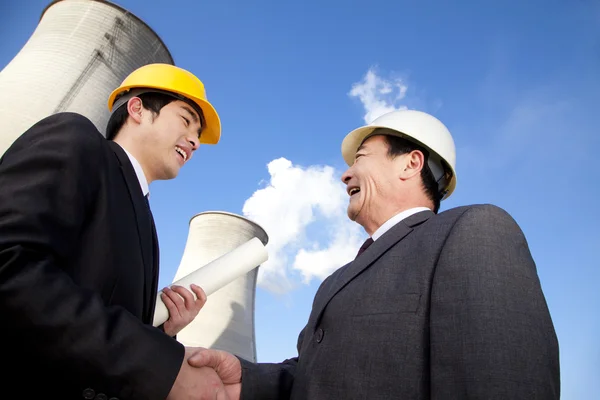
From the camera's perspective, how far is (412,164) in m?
2.44

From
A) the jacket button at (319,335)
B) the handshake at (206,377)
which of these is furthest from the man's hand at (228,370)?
the jacket button at (319,335)

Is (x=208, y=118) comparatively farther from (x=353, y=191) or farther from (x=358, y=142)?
(x=353, y=191)

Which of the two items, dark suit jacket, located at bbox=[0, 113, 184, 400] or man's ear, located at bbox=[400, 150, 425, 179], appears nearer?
dark suit jacket, located at bbox=[0, 113, 184, 400]

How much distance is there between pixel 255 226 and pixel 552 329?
9098 millimetres

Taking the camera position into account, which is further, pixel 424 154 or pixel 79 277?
pixel 424 154

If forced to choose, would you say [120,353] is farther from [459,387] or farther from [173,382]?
[459,387]

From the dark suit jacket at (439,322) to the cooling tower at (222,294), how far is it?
745 centimetres

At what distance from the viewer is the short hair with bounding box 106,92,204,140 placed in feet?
7.86

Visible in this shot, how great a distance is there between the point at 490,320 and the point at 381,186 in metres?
1.15

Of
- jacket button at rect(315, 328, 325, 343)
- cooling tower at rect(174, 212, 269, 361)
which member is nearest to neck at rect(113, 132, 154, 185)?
jacket button at rect(315, 328, 325, 343)

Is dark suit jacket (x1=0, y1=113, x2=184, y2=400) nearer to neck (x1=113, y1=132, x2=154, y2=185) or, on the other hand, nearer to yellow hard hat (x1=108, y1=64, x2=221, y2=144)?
neck (x1=113, y1=132, x2=154, y2=185)

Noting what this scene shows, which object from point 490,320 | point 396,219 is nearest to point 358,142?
point 396,219

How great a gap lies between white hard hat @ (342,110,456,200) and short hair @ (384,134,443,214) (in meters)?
0.03

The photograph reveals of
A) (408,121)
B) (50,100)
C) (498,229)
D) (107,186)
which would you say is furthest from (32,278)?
(50,100)
